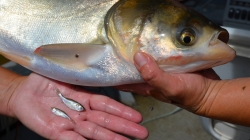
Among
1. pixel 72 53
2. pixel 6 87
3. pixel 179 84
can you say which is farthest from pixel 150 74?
pixel 6 87

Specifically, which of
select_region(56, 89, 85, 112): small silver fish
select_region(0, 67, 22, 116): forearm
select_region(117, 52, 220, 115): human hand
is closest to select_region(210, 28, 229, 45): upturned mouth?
select_region(117, 52, 220, 115): human hand

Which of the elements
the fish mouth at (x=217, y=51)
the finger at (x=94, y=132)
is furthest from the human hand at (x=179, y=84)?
the finger at (x=94, y=132)

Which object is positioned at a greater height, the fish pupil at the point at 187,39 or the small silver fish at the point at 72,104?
the fish pupil at the point at 187,39

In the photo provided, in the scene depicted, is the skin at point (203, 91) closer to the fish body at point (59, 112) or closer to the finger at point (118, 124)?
the finger at point (118, 124)

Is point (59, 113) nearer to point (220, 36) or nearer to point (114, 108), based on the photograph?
point (114, 108)

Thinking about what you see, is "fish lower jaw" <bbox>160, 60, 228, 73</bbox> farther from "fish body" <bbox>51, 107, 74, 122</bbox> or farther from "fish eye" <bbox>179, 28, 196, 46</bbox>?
"fish body" <bbox>51, 107, 74, 122</bbox>

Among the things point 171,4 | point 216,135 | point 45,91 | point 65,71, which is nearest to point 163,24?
point 171,4
